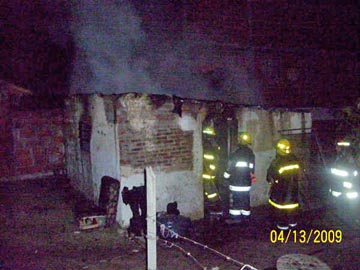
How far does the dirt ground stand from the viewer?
686 centimetres

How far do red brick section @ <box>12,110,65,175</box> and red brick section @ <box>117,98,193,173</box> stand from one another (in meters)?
7.17

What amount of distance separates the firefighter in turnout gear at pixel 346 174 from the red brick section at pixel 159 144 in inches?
130

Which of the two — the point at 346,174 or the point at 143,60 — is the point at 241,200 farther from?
the point at 143,60

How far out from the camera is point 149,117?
335 inches

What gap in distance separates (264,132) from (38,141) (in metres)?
8.68

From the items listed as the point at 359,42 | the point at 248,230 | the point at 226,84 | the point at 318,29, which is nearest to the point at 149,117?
the point at 248,230

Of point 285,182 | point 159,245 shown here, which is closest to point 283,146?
point 285,182

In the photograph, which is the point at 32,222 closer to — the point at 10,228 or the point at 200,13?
the point at 10,228

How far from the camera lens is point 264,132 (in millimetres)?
10008

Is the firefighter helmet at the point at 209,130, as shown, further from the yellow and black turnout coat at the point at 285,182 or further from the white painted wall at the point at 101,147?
the white painted wall at the point at 101,147

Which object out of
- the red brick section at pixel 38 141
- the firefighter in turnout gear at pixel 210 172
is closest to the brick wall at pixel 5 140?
the red brick section at pixel 38 141

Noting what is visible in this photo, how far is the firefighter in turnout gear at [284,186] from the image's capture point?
789cm

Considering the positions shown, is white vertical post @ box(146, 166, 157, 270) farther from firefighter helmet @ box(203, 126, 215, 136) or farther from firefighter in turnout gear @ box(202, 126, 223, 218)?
firefighter helmet @ box(203, 126, 215, 136)

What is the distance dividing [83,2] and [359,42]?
15.4 meters
